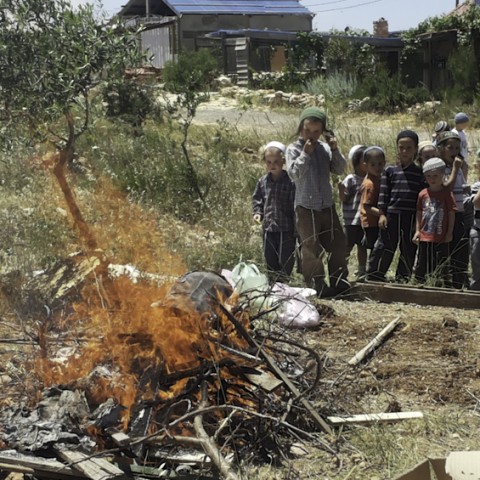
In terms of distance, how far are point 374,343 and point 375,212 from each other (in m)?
2.04

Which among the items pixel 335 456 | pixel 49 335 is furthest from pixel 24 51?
pixel 335 456

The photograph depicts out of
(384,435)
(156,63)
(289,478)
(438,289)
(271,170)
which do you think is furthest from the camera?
(156,63)

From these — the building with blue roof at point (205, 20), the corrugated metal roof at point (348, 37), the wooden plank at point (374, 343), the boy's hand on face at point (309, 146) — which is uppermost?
the building with blue roof at point (205, 20)

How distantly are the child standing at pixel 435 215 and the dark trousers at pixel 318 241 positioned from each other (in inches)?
30.7

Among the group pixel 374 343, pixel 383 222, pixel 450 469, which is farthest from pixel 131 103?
pixel 450 469

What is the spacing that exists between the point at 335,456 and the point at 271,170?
3817 millimetres

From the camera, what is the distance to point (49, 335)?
17.3 ft

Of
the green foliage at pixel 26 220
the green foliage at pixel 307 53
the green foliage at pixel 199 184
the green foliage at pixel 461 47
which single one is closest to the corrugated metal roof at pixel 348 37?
the green foliage at pixel 307 53

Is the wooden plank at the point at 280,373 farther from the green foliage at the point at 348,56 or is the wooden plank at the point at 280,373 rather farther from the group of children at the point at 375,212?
the green foliage at the point at 348,56

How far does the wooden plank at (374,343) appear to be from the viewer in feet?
18.6

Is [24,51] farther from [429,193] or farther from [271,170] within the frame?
[429,193]

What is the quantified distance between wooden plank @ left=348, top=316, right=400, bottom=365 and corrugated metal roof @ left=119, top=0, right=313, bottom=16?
3824 centimetres

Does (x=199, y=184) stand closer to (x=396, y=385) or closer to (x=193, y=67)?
(x=396, y=385)

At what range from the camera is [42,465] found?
156 inches
